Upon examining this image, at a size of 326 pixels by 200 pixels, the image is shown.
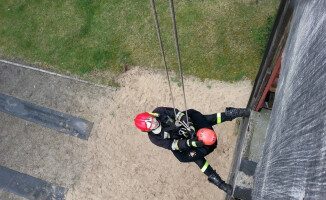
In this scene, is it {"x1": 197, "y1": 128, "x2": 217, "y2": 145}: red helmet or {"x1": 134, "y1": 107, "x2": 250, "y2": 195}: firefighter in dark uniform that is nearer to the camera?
{"x1": 197, "y1": 128, "x2": 217, "y2": 145}: red helmet

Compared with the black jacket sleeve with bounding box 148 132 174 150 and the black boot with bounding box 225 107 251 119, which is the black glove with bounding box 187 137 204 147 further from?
the black boot with bounding box 225 107 251 119

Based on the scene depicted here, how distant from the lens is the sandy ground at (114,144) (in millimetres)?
7008

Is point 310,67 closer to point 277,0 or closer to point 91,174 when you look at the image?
point 91,174

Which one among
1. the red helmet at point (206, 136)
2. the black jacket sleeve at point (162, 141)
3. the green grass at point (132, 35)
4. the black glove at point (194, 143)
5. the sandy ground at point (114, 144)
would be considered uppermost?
the green grass at point (132, 35)

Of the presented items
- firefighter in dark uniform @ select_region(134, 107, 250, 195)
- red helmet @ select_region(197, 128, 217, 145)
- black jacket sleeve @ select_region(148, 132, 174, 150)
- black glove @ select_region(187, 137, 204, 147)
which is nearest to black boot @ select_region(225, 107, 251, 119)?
firefighter in dark uniform @ select_region(134, 107, 250, 195)

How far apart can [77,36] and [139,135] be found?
13.3 ft

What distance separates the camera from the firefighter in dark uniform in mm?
5293

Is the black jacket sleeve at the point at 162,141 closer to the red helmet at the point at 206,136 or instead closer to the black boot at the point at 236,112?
the red helmet at the point at 206,136

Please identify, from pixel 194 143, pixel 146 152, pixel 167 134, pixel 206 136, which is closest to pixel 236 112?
pixel 206 136

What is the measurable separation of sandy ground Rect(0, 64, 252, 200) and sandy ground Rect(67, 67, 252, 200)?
2 cm

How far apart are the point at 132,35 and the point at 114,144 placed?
11.3 feet

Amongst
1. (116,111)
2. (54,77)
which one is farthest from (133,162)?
(54,77)

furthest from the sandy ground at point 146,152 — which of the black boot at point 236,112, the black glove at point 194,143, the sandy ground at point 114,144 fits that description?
the black glove at point 194,143

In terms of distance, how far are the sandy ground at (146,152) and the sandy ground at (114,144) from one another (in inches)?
0.9
